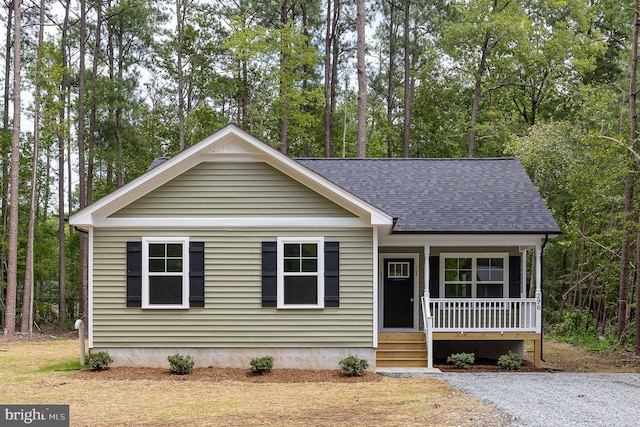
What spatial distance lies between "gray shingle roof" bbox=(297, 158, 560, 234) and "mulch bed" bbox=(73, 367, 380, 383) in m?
3.43

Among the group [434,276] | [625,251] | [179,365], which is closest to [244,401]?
[179,365]

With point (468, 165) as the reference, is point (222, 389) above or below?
below

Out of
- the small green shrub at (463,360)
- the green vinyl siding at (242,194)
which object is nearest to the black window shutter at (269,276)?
the green vinyl siding at (242,194)

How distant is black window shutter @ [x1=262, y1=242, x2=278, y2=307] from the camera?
14.1m

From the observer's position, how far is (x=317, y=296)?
14.2 meters

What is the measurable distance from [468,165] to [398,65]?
17951 millimetres

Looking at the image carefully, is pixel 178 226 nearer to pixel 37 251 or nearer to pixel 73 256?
pixel 37 251

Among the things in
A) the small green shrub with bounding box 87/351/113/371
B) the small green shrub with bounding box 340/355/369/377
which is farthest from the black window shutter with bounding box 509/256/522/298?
the small green shrub with bounding box 87/351/113/371

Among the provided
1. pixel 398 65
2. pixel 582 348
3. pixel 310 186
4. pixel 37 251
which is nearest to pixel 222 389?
pixel 310 186

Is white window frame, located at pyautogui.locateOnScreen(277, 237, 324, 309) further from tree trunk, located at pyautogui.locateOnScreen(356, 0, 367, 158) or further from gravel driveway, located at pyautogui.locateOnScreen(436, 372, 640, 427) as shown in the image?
tree trunk, located at pyautogui.locateOnScreen(356, 0, 367, 158)

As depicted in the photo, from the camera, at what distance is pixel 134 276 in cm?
1405

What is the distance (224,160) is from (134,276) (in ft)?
9.07

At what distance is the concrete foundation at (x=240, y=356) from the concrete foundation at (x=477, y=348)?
10.3 feet

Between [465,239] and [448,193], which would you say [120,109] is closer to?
[448,193]
